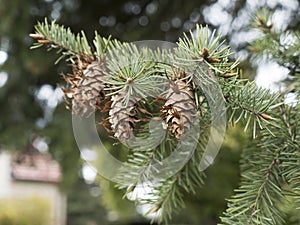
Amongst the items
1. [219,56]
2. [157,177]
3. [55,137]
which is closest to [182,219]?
[55,137]

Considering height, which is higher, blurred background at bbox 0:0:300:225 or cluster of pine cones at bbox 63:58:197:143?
blurred background at bbox 0:0:300:225

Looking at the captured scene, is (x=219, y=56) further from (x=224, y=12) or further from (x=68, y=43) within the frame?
(x=224, y=12)

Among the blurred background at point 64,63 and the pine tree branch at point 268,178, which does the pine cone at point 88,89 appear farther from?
the blurred background at point 64,63

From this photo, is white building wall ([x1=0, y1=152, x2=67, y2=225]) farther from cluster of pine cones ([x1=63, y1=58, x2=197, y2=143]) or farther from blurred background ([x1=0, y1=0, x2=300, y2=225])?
cluster of pine cones ([x1=63, y1=58, x2=197, y2=143])

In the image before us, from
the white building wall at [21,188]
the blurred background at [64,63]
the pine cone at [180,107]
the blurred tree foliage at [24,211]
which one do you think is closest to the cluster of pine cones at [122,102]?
the pine cone at [180,107]

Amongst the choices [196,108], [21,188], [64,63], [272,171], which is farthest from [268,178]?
[21,188]

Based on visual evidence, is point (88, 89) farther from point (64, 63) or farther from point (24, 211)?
point (24, 211)

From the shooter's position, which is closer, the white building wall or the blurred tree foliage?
the blurred tree foliage

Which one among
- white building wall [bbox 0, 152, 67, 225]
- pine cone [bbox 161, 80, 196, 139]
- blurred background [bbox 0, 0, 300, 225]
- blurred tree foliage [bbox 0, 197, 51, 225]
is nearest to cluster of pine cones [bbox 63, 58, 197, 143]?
pine cone [bbox 161, 80, 196, 139]
